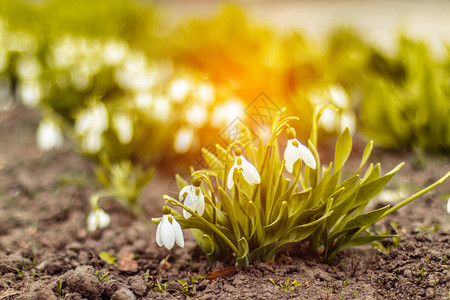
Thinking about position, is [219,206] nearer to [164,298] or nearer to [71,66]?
[164,298]

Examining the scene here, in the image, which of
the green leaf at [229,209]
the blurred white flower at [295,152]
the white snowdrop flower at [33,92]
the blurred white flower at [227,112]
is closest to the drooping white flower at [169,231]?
the green leaf at [229,209]

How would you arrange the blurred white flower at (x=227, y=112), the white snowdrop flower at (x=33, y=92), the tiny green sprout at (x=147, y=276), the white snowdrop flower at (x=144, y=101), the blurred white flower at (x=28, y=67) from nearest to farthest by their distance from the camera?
1. the tiny green sprout at (x=147, y=276)
2. the blurred white flower at (x=227, y=112)
3. the white snowdrop flower at (x=144, y=101)
4. the white snowdrop flower at (x=33, y=92)
5. the blurred white flower at (x=28, y=67)

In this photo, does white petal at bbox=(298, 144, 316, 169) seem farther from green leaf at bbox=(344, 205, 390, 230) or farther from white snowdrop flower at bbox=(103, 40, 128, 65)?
white snowdrop flower at bbox=(103, 40, 128, 65)

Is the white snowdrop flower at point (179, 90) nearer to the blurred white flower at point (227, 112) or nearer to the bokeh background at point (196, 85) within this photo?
the bokeh background at point (196, 85)

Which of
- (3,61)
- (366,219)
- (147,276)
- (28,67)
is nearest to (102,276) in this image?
(147,276)

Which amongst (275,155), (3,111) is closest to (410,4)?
(3,111)

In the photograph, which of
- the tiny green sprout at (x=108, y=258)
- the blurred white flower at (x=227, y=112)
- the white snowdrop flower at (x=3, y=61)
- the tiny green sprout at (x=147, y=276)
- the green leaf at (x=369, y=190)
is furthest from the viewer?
the white snowdrop flower at (x=3, y=61)
